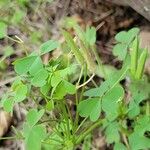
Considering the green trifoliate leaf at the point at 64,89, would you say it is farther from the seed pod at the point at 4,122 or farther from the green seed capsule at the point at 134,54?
the seed pod at the point at 4,122

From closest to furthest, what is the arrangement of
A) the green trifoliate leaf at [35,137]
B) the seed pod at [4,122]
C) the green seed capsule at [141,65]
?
the green trifoliate leaf at [35,137], the green seed capsule at [141,65], the seed pod at [4,122]

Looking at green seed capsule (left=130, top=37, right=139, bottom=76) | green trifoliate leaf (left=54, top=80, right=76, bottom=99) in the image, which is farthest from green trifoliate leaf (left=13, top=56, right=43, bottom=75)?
green seed capsule (left=130, top=37, right=139, bottom=76)

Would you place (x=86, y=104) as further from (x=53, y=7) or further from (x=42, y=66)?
(x=53, y=7)

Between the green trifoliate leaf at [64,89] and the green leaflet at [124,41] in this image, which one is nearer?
the green trifoliate leaf at [64,89]

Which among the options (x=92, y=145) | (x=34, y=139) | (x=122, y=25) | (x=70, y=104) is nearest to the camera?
(x=34, y=139)

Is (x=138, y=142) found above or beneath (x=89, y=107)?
beneath

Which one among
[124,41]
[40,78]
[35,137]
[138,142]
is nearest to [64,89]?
[40,78]

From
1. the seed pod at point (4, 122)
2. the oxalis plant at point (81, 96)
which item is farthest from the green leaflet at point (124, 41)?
the seed pod at point (4, 122)

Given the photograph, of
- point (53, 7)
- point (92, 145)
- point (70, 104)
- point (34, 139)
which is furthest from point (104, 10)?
point (34, 139)

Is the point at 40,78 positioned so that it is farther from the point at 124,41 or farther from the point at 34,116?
the point at 124,41
